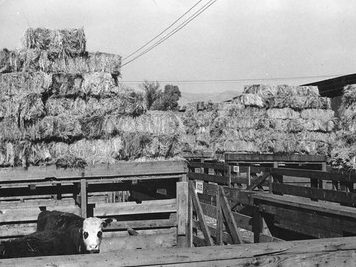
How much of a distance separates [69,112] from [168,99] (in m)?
49.0

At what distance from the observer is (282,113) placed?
21.3 metres

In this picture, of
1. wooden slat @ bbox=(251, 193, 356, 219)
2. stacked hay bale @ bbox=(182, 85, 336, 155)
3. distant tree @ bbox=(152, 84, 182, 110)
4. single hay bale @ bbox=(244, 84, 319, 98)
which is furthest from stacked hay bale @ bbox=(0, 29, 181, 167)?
distant tree @ bbox=(152, 84, 182, 110)

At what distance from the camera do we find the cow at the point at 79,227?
7727 mm

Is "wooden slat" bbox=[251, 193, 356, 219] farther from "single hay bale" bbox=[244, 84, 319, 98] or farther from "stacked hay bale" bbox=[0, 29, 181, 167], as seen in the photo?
"single hay bale" bbox=[244, 84, 319, 98]

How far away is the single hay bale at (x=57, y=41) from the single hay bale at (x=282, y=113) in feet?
38.0

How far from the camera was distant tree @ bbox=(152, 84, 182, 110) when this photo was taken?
53.5 meters

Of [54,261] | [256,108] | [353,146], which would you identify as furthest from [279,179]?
[256,108]

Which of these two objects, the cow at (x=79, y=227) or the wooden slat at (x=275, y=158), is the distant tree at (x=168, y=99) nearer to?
the wooden slat at (x=275, y=158)

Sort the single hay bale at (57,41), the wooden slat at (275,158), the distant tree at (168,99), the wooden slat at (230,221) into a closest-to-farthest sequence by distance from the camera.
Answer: the wooden slat at (230,221), the single hay bale at (57,41), the wooden slat at (275,158), the distant tree at (168,99)

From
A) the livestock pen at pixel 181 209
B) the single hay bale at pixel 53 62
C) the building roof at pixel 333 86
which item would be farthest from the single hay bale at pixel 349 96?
the building roof at pixel 333 86

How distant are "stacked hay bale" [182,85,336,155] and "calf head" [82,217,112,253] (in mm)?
13685

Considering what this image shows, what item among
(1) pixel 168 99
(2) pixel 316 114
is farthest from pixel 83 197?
(1) pixel 168 99

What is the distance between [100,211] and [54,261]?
6642 millimetres

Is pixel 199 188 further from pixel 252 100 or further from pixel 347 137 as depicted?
A: pixel 252 100
